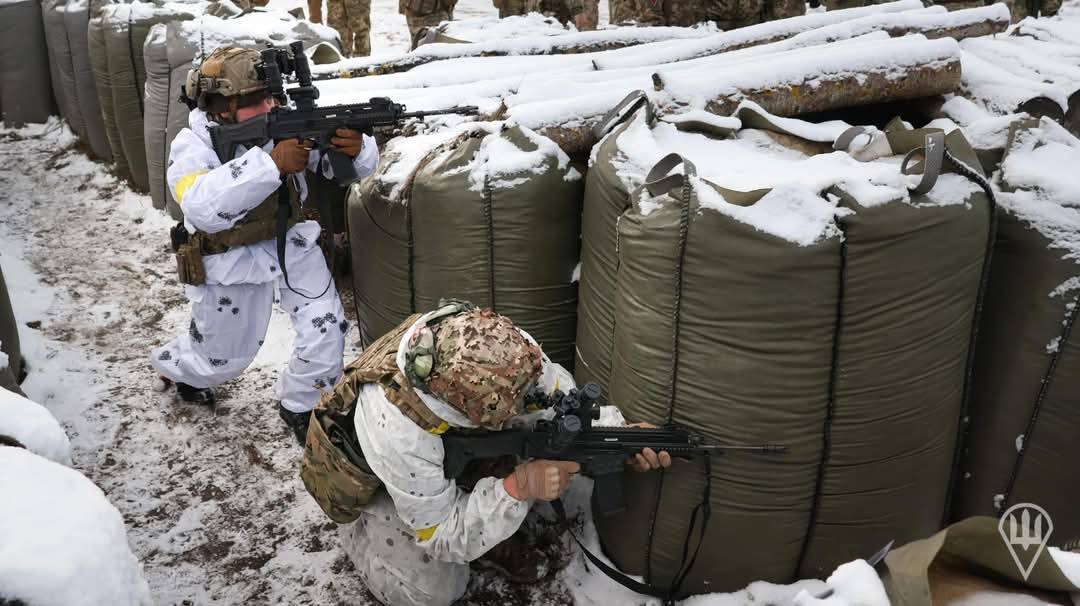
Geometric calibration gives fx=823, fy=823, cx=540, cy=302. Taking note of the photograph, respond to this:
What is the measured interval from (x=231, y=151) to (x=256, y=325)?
692mm

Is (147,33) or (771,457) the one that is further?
(147,33)

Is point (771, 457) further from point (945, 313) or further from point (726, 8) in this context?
point (726, 8)

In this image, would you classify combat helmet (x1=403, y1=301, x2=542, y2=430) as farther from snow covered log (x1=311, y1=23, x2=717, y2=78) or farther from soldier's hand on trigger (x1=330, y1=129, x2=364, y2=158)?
snow covered log (x1=311, y1=23, x2=717, y2=78)

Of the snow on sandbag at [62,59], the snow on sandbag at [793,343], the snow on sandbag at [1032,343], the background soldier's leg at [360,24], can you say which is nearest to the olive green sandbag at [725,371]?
the snow on sandbag at [793,343]

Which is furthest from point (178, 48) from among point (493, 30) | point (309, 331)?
point (309, 331)

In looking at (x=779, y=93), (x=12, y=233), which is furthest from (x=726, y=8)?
(x=12, y=233)

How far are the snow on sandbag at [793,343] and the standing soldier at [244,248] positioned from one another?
1.21 meters

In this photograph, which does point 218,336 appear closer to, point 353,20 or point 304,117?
point 304,117

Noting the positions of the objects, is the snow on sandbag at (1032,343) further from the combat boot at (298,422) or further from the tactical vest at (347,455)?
the combat boot at (298,422)

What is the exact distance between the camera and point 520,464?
212cm

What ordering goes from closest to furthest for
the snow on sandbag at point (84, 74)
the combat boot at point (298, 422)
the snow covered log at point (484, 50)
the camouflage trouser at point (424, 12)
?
the combat boot at point (298, 422) < the snow covered log at point (484, 50) < the snow on sandbag at point (84, 74) < the camouflage trouser at point (424, 12)

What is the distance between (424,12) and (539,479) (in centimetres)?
589

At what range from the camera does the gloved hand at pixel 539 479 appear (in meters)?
2.06

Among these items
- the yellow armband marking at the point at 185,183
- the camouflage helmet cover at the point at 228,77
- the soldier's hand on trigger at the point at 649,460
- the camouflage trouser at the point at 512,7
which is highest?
the camouflage helmet cover at the point at 228,77
